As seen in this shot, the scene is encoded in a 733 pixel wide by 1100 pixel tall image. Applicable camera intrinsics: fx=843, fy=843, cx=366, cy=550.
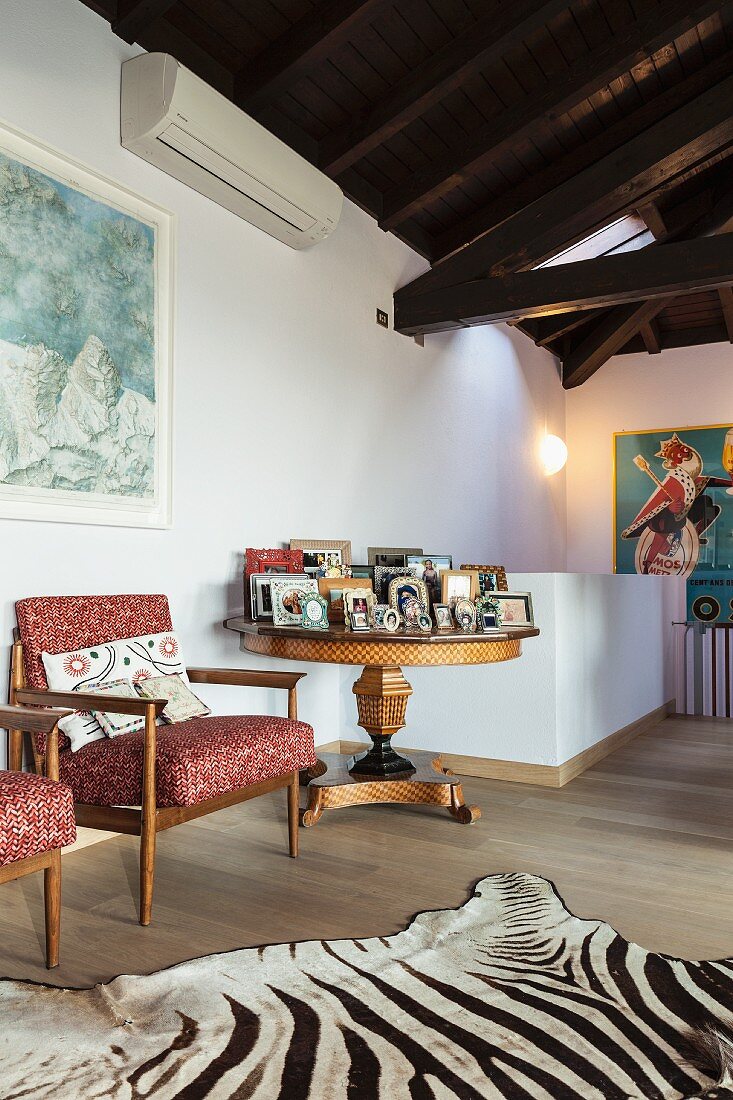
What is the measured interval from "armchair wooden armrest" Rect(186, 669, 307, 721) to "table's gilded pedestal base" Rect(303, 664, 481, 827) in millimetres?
420

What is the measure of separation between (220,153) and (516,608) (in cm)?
222

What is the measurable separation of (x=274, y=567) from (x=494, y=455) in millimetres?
2967

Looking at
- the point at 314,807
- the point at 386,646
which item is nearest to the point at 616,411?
the point at 386,646

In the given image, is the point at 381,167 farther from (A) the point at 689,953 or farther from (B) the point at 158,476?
(A) the point at 689,953

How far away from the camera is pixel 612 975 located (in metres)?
2.01

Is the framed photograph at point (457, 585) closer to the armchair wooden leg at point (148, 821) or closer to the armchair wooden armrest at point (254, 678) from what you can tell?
the armchair wooden armrest at point (254, 678)

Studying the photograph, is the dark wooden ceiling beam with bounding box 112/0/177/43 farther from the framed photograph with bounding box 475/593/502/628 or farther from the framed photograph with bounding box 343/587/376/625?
the framed photograph with bounding box 475/593/502/628

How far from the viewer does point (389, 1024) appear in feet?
5.89

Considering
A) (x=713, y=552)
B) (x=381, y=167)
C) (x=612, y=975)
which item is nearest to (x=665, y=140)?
(x=381, y=167)

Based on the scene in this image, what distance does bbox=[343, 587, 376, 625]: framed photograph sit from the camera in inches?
126

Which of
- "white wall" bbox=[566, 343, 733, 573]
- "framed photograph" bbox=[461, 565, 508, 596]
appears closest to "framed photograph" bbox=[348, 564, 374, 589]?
"framed photograph" bbox=[461, 565, 508, 596]

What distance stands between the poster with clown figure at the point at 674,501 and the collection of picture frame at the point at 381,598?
3.83 meters

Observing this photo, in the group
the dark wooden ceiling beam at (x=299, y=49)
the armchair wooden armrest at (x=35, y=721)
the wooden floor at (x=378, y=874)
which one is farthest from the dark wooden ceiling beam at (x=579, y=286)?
the armchair wooden armrest at (x=35, y=721)

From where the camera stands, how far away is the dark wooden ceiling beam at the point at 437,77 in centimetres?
362
